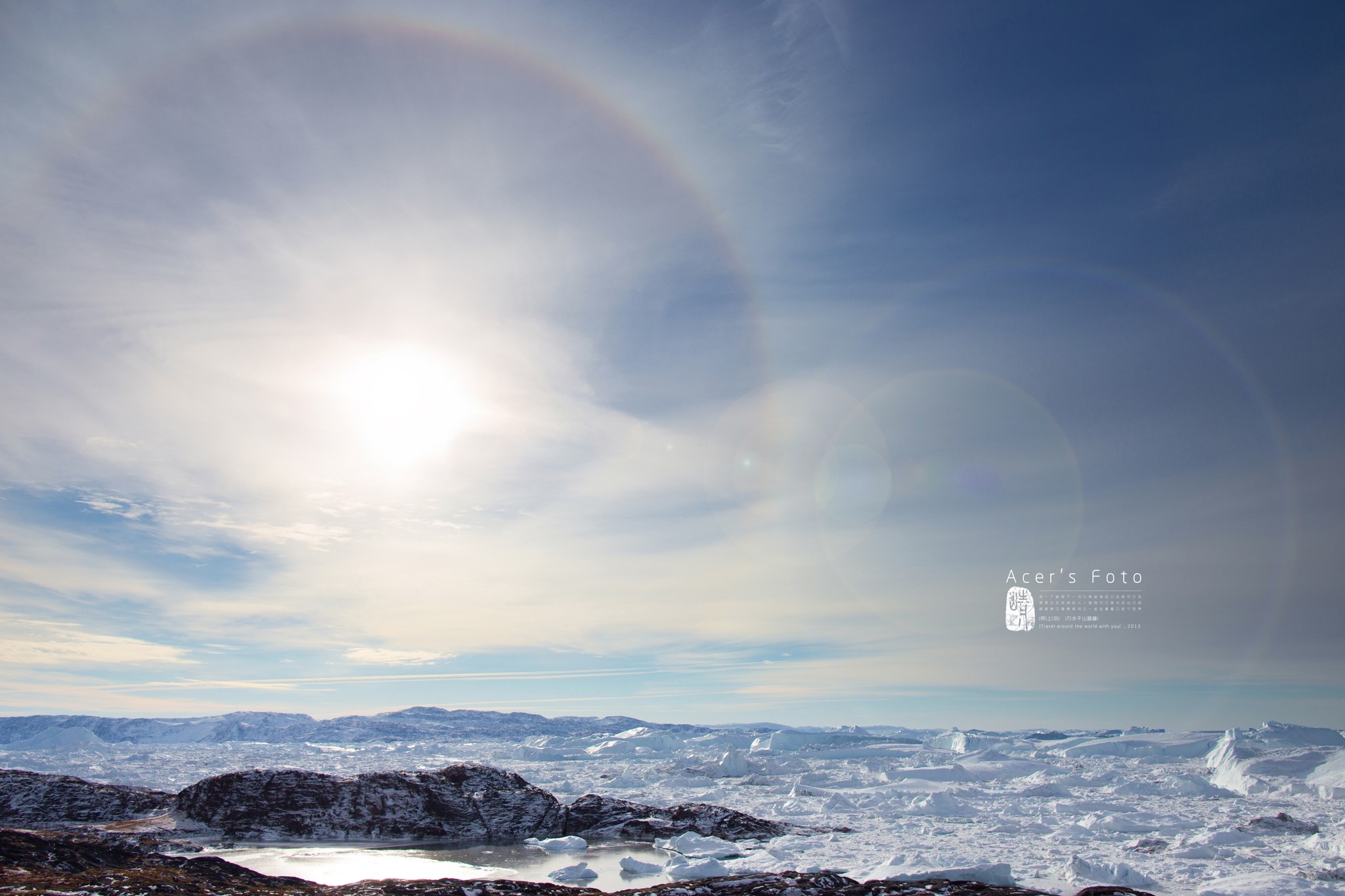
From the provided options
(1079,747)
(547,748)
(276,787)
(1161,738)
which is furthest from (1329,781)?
(547,748)

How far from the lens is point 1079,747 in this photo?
152375mm

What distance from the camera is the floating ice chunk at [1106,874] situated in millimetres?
36906

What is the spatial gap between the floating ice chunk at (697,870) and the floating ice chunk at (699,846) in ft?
15.7

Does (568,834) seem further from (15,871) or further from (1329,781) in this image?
(1329,781)

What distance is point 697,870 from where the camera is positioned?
38.2 metres

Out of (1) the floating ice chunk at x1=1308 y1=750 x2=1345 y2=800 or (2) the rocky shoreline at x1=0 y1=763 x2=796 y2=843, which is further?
(1) the floating ice chunk at x1=1308 y1=750 x2=1345 y2=800

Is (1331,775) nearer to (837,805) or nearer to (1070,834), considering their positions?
(1070,834)

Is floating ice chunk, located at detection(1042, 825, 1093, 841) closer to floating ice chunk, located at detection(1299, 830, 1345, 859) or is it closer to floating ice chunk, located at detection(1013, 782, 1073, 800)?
floating ice chunk, located at detection(1299, 830, 1345, 859)

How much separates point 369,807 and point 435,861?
1276 centimetres

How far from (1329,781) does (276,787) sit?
363 ft

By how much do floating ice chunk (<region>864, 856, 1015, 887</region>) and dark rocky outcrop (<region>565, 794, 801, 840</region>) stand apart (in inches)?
825

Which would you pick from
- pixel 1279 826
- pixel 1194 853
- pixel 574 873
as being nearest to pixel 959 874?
pixel 574 873

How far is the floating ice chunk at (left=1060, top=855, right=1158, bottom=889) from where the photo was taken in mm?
36906

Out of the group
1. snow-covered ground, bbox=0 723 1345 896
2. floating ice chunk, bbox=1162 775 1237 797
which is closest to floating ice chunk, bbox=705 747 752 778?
snow-covered ground, bbox=0 723 1345 896
